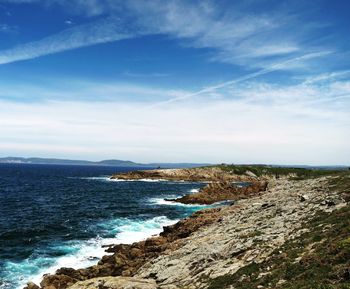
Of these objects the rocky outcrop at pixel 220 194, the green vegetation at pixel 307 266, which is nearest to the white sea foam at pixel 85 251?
the green vegetation at pixel 307 266

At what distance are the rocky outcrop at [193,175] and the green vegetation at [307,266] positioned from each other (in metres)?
144

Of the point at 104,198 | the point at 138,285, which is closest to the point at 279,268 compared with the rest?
the point at 138,285

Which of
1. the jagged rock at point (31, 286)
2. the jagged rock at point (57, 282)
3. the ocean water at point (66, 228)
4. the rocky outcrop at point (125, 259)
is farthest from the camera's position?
the ocean water at point (66, 228)

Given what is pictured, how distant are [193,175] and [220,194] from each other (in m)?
79.8

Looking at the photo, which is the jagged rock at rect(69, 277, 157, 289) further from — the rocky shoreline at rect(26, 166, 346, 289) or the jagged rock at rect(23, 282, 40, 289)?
the jagged rock at rect(23, 282, 40, 289)

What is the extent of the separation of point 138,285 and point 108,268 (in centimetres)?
1172

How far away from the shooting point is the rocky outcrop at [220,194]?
86.9m

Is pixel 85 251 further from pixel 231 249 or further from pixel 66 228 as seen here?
pixel 231 249

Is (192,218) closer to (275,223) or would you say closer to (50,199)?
(275,223)

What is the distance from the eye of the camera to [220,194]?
9556 cm

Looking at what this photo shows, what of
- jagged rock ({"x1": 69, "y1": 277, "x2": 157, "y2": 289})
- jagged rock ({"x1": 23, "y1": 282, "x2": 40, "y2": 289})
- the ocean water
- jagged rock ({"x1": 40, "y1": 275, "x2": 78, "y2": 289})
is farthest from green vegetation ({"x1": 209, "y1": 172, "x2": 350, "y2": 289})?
the ocean water

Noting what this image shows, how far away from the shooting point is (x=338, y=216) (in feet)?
90.8

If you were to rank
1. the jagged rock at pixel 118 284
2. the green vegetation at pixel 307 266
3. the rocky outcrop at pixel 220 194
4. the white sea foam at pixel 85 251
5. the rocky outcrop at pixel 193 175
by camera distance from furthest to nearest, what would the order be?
the rocky outcrop at pixel 193 175
the rocky outcrop at pixel 220 194
the white sea foam at pixel 85 251
the jagged rock at pixel 118 284
the green vegetation at pixel 307 266

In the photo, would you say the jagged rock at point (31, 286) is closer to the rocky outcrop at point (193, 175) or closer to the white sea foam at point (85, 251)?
the white sea foam at point (85, 251)
